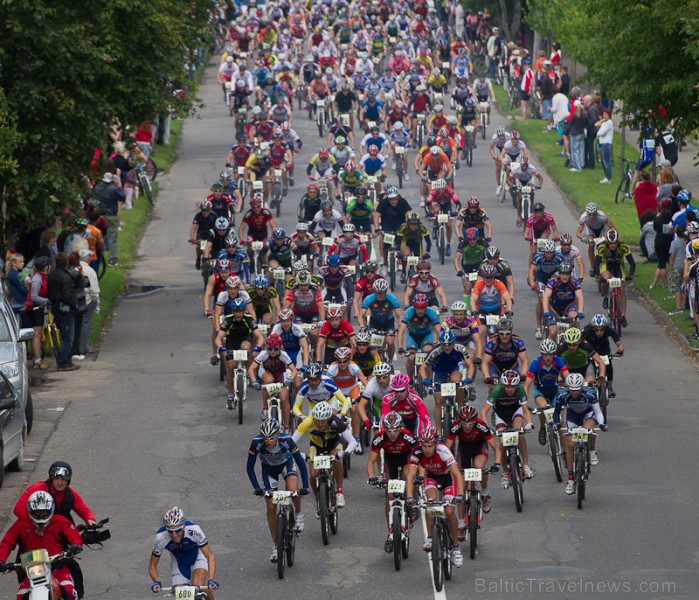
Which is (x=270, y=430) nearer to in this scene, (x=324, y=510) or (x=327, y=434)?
(x=324, y=510)

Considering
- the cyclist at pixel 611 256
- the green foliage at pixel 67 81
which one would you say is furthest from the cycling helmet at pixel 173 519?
the cyclist at pixel 611 256

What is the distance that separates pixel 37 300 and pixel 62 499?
1090 cm

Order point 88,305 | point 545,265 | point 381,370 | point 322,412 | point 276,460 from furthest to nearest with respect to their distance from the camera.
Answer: point 545,265 → point 88,305 → point 381,370 → point 322,412 → point 276,460

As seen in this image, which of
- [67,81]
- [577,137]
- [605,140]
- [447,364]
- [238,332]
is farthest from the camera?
[577,137]

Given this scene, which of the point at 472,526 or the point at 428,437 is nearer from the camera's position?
the point at 428,437

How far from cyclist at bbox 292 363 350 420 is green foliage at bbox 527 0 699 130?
9.40 metres

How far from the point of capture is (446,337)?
67.4 ft

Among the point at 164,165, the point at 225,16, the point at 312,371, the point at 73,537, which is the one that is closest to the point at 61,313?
the point at 312,371

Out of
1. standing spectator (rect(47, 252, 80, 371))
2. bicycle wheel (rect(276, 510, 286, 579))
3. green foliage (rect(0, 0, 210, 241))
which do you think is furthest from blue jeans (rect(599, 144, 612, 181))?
bicycle wheel (rect(276, 510, 286, 579))

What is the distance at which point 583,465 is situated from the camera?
17750mm

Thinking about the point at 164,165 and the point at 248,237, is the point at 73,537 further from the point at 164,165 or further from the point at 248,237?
the point at 164,165

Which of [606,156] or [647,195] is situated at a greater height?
[647,195]

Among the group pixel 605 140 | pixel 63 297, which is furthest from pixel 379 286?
pixel 605 140

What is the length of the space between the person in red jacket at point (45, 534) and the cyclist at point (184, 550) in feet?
2.20
